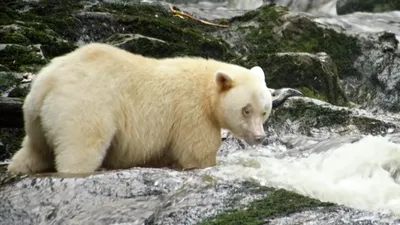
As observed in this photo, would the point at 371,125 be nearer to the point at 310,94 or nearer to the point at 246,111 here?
the point at 310,94

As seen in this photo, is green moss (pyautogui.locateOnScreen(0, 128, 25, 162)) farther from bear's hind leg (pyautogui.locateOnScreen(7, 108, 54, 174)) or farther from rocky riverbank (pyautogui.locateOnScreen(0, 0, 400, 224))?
bear's hind leg (pyautogui.locateOnScreen(7, 108, 54, 174))

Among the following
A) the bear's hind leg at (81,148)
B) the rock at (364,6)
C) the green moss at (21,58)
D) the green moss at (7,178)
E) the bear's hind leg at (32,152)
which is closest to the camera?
the green moss at (7,178)

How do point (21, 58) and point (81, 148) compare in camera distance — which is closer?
point (81, 148)

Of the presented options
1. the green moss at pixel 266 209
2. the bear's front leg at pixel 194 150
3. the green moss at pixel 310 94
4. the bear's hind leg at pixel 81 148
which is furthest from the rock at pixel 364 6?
the green moss at pixel 266 209

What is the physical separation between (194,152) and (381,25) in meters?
14.7

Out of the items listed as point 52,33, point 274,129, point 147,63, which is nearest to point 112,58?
point 147,63

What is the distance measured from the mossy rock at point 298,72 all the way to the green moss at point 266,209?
6.47 meters

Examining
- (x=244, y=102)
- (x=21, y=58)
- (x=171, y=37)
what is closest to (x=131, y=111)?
(x=244, y=102)

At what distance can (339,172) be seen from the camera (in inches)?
294

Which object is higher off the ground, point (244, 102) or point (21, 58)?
point (244, 102)

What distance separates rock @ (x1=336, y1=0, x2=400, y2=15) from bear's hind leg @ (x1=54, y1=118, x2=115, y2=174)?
1768 centimetres

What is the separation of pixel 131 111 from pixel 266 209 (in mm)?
2206

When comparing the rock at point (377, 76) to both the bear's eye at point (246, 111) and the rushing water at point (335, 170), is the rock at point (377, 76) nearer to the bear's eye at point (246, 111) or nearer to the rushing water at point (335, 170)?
the rushing water at point (335, 170)

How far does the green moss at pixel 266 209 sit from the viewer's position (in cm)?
494
